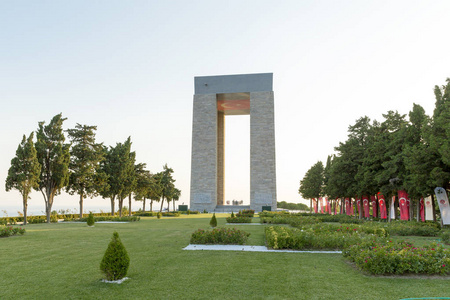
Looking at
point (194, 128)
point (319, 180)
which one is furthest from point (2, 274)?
point (194, 128)

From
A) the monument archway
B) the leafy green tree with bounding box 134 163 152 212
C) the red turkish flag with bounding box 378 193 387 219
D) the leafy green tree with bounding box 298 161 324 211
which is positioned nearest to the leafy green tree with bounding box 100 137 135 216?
the leafy green tree with bounding box 134 163 152 212

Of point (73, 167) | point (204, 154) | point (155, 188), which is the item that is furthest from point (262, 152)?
point (73, 167)

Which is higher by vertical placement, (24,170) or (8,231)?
(24,170)

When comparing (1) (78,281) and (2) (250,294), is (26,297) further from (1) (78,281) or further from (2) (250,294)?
(2) (250,294)

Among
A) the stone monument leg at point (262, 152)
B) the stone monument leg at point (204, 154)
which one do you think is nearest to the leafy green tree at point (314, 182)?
the stone monument leg at point (262, 152)

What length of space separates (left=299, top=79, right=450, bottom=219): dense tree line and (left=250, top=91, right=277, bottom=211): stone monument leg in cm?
2187

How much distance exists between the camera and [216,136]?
209 feet

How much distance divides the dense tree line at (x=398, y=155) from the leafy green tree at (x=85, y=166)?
25481 mm

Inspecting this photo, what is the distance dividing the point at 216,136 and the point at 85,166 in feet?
108

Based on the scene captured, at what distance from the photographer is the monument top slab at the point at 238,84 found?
63812mm

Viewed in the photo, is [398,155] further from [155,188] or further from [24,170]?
[155,188]

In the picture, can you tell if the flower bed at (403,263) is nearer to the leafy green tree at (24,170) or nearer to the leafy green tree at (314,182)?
the leafy green tree at (24,170)

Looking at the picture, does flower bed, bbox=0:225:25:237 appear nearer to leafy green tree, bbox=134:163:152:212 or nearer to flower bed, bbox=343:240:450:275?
flower bed, bbox=343:240:450:275

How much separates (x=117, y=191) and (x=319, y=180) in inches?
1325
